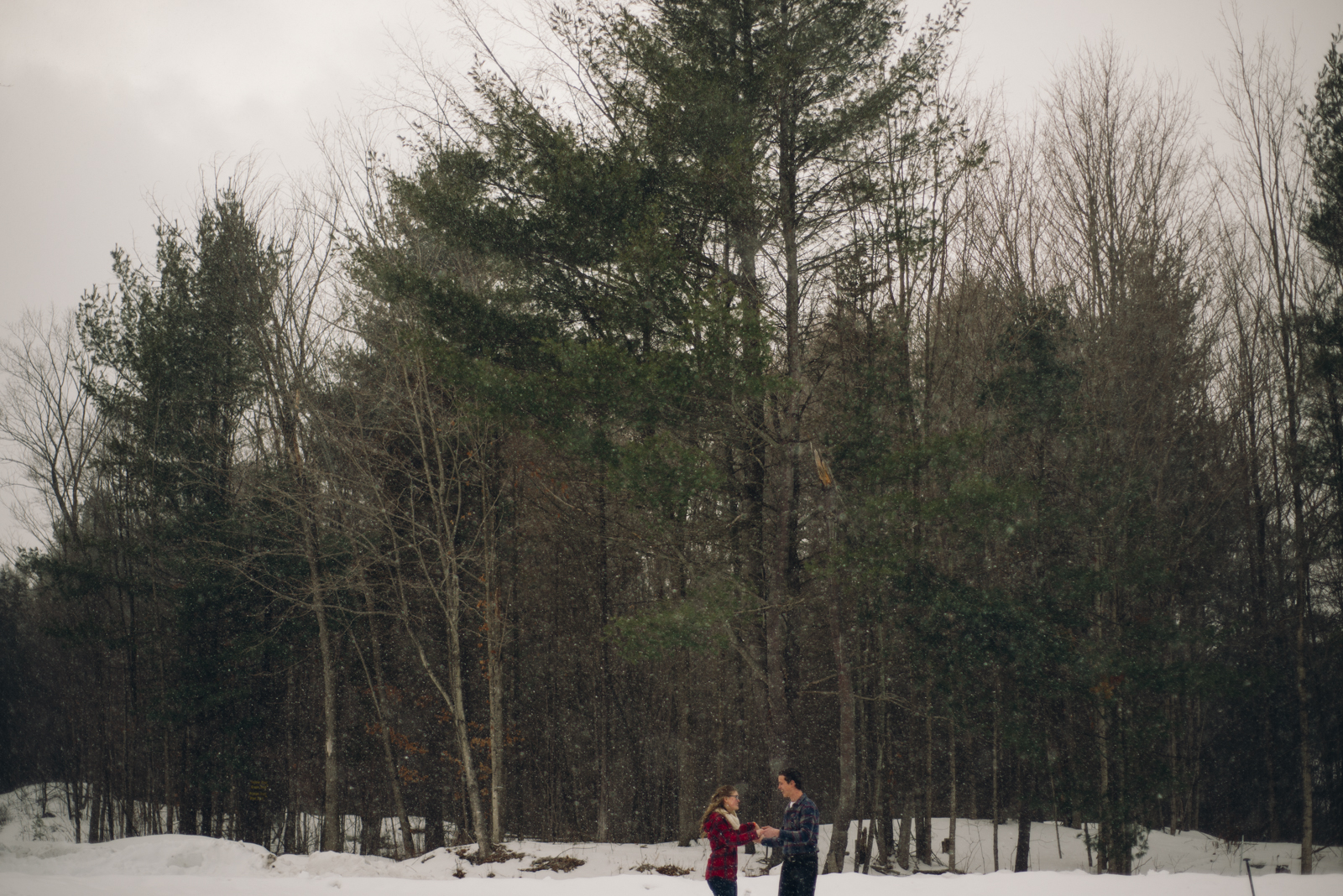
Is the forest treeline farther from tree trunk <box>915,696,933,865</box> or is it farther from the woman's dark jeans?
the woman's dark jeans

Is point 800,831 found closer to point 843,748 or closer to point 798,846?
point 798,846

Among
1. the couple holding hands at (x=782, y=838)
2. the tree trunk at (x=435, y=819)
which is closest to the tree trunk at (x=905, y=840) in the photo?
the tree trunk at (x=435, y=819)

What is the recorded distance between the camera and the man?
5.27m

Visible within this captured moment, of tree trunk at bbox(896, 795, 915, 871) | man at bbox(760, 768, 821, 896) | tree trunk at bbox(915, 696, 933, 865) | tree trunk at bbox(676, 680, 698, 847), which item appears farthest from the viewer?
tree trunk at bbox(676, 680, 698, 847)

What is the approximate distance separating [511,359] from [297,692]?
14.0 m

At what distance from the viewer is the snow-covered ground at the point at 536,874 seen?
7531mm

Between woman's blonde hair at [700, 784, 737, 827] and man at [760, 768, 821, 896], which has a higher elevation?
woman's blonde hair at [700, 784, 737, 827]

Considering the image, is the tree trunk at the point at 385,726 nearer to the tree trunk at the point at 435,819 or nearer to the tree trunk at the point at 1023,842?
the tree trunk at the point at 435,819

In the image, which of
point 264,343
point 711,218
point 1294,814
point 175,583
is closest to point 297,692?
point 175,583

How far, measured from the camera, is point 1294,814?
58.7 feet

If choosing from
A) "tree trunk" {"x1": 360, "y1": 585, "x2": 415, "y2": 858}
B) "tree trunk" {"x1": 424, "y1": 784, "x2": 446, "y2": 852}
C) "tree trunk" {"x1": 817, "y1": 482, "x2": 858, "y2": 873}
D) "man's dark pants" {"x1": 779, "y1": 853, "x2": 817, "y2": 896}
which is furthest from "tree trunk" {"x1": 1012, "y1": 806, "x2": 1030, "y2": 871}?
"tree trunk" {"x1": 424, "y1": 784, "x2": 446, "y2": 852}

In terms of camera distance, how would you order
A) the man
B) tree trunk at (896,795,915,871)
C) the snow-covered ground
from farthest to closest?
tree trunk at (896,795,915,871)
the snow-covered ground
the man

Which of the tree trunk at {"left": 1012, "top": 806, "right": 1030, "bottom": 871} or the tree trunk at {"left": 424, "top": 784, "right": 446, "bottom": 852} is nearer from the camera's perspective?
the tree trunk at {"left": 1012, "top": 806, "right": 1030, "bottom": 871}

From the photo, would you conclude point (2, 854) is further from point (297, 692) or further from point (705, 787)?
point (705, 787)
